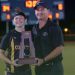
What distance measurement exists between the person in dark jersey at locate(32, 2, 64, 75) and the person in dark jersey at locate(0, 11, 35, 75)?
111 millimetres

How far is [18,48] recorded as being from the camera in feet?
13.1

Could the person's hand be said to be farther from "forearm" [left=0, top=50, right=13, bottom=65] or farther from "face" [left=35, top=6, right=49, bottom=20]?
"face" [left=35, top=6, right=49, bottom=20]

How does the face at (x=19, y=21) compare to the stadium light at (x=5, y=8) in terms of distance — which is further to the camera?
the stadium light at (x=5, y=8)

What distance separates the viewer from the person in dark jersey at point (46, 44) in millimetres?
4059

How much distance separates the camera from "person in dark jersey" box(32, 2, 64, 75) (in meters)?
4.06

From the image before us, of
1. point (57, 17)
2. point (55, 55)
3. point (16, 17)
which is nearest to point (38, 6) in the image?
point (16, 17)

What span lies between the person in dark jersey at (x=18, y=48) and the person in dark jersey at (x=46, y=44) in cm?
11

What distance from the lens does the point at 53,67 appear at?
4.16m

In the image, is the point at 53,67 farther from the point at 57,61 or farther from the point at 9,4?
the point at 9,4

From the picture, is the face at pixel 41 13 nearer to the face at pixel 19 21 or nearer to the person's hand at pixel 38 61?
the face at pixel 19 21

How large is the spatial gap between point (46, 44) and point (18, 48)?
301 mm

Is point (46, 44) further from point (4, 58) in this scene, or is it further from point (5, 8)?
point (5, 8)

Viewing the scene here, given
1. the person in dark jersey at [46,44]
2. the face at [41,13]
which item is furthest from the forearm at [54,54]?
the face at [41,13]

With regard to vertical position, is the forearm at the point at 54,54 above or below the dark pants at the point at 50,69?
above
